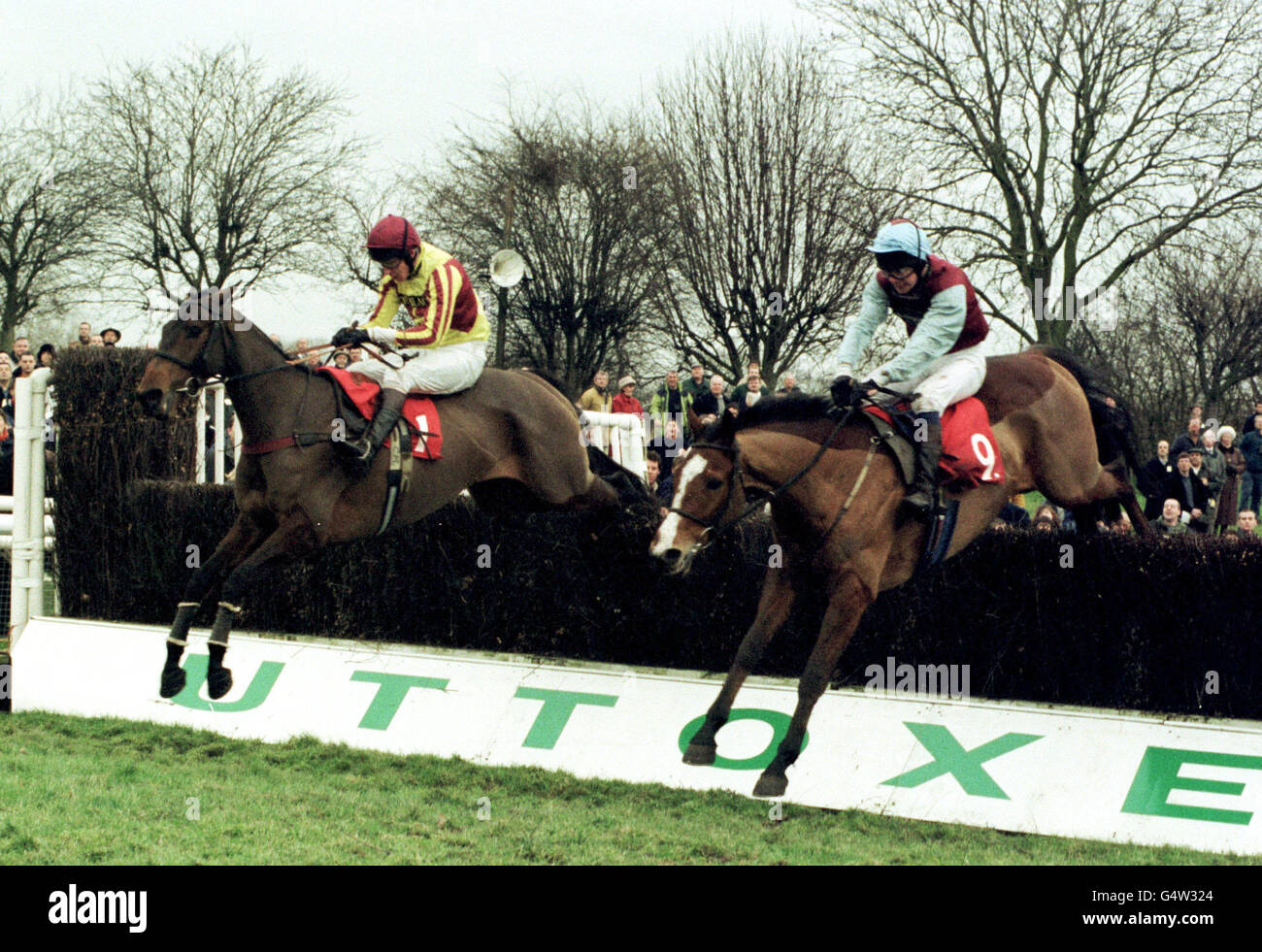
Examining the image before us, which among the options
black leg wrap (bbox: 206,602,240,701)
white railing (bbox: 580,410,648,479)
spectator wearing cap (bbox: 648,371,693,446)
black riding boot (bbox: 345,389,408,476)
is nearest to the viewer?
black leg wrap (bbox: 206,602,240,701)

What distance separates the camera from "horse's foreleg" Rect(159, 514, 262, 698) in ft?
19.4

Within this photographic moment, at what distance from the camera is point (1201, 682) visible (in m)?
5.99

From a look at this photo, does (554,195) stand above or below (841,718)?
above

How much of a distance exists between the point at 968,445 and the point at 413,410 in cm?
278

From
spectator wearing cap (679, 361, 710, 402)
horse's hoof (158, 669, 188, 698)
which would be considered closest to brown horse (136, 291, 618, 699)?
horse's hoof (158, 669, 188, 698)

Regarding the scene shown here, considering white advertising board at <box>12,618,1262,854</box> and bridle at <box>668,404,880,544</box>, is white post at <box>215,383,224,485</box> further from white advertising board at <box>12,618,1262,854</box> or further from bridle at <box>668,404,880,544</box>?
bridle at <box>668,404,880,544</box>

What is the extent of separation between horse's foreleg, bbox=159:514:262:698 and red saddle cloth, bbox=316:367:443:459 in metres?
0.82

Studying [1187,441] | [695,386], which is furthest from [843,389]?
[1187,441]

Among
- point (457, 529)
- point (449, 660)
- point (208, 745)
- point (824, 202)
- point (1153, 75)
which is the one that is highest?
point (1153, 75)

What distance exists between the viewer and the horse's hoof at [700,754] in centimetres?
518

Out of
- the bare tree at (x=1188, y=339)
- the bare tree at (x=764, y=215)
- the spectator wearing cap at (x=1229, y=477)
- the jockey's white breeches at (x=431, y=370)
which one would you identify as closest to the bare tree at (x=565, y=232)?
the bare tree at (x=764, y=215)
